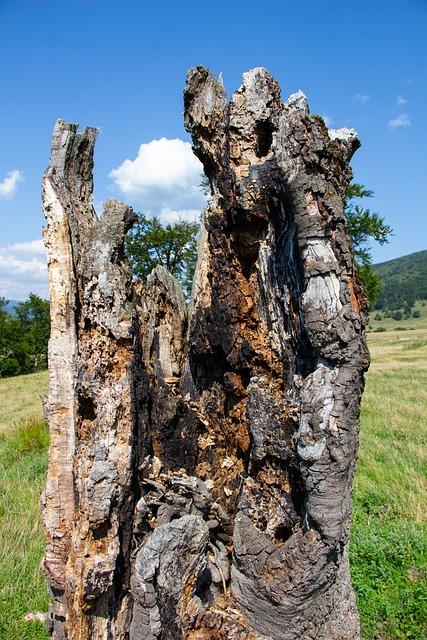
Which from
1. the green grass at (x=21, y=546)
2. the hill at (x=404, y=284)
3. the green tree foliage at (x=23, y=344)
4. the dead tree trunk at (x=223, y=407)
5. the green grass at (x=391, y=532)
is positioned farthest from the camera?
the hill at (x=404, y=284)

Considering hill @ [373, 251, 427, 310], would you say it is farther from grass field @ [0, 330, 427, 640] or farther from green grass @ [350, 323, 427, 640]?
grass field @ [0, 330, 427, 640]

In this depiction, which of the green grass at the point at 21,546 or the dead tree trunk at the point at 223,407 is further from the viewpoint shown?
the green grass at the point at 21,546

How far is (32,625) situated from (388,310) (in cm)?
14121

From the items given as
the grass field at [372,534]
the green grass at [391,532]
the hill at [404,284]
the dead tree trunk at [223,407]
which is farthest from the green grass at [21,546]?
the hill at [404,284]

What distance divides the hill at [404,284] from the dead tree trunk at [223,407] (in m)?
128

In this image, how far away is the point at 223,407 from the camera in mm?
3172

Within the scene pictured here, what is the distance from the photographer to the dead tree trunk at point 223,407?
239 centimetres

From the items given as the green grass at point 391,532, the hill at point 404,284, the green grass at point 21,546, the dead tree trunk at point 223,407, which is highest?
the hill at point 404,284

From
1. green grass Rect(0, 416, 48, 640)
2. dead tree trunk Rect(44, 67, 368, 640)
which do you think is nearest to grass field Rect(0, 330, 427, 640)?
green grass Rect(0, 416, 48, 640)

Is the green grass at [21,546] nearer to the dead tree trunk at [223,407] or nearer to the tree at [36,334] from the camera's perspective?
the dead tree trunk at [223,407]

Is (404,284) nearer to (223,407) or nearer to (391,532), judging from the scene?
(391,532)

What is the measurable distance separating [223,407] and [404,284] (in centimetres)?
17135

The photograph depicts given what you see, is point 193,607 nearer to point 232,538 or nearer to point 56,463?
point 232,538

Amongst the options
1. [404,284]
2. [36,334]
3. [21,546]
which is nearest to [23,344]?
[36,334]
